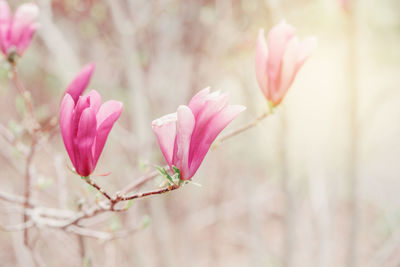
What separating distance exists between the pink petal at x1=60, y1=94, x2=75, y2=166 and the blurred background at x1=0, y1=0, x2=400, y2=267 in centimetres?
19

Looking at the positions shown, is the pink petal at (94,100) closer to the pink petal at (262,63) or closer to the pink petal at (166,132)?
the pink petal at (166,132)

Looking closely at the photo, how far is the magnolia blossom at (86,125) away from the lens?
451 millimetres

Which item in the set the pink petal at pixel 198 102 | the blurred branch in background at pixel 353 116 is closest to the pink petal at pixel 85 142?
the pink petal at pixel 198 102

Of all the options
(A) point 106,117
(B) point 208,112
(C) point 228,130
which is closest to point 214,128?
(B) point 208,112

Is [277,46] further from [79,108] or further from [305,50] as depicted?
[79,108]

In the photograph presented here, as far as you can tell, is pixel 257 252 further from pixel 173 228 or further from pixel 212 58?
pixel 173 228

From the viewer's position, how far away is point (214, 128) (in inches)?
18.4

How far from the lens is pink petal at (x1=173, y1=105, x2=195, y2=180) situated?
1.48 ft

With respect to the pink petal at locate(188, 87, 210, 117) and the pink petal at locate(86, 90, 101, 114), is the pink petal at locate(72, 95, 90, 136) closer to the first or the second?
the pink petal at locate(86, 90, 101, 114)

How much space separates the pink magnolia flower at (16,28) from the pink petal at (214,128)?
43 centimetres

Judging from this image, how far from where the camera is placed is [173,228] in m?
3.47

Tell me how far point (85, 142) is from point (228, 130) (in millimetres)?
2339

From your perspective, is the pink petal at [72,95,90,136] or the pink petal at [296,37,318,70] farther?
the pink petal at [296,37,318,70]

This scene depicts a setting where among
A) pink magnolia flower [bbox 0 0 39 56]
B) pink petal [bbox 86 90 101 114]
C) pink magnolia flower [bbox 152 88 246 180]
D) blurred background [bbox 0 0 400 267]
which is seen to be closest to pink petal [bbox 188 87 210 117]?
pink magnolia flower [bbox 152 88 246 180]
